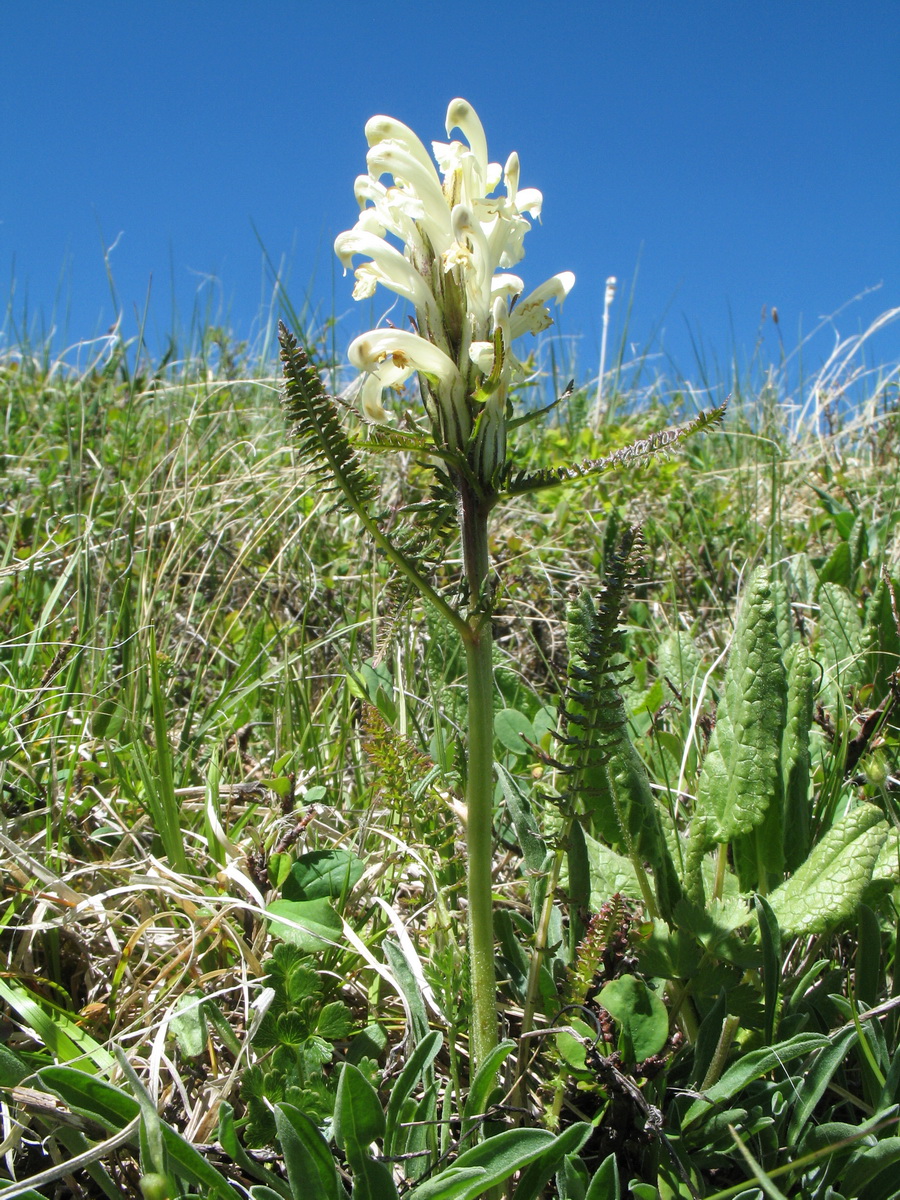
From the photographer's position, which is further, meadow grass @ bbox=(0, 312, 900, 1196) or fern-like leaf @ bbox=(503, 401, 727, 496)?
meadow grass @ bbox=(0, 312, 900, 1196)

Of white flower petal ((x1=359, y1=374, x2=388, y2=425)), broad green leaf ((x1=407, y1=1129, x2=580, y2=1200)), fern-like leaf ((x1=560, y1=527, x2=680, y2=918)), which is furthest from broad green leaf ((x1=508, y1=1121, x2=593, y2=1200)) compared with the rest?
white flower petal ((x1=359, y1=374, x2=388, y2=425))

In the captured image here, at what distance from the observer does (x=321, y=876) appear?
165cm

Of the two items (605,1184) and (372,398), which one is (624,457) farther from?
(605,1184)

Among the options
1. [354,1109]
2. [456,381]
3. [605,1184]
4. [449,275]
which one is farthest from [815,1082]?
[449,275]

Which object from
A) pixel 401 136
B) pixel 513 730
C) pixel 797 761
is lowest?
pixel 797 761

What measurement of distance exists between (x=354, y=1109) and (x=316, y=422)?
0.88 m

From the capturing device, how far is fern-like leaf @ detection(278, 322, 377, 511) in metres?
1.12

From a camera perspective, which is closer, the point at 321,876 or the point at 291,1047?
the point at 291,1047

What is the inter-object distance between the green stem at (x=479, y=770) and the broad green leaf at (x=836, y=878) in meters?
0.47

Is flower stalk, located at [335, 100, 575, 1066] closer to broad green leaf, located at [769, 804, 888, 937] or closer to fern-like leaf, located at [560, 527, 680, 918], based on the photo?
fern-like leaf, located at [560, 527, 680, 918]

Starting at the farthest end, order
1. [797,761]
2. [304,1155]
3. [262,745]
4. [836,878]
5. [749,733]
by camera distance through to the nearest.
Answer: [262,745]
[797,761]
[749,733]
[836,878]
[304,1155]

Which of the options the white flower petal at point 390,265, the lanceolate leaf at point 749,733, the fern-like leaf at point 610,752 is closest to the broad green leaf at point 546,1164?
the fern-like leaf at point 610,752

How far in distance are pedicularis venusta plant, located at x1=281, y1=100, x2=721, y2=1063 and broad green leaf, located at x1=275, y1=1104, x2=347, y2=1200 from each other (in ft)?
0.78

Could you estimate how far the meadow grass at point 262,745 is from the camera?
1421 millimetres
